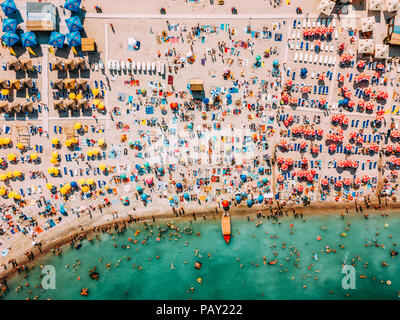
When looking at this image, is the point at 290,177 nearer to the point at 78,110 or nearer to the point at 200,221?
the point at 200,221

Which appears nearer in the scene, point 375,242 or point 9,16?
point 9,16

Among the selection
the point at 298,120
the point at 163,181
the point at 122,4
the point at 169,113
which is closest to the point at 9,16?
the point at 122,4

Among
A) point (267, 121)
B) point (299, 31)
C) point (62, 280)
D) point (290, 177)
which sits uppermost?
point (299, 31)

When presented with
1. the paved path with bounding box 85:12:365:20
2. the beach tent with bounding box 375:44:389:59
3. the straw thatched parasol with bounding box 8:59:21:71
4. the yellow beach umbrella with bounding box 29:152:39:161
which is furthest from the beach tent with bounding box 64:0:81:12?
the beach tent with bounding box 375:44:389:59

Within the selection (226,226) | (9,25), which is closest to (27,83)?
(9,25)

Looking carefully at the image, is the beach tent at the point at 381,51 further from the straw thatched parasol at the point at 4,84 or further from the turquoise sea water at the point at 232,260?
the straw thatched parasol at the point at 4,84

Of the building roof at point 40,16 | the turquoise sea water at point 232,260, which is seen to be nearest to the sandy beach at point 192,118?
the building roof at point 40,16

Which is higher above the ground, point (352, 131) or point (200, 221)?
point (352, 131)
